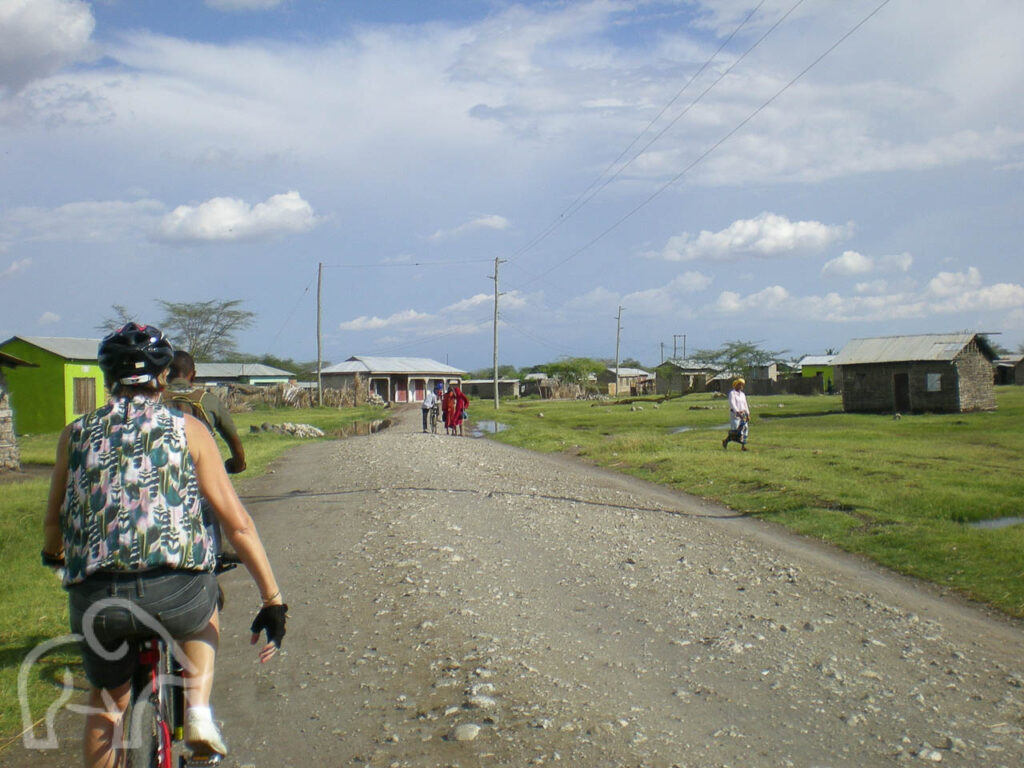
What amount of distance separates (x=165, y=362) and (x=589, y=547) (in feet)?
22.2

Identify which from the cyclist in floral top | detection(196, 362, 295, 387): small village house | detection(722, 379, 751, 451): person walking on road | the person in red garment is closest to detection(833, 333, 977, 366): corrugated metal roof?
the person in red garment

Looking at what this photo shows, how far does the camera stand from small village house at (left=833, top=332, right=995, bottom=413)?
41469mm

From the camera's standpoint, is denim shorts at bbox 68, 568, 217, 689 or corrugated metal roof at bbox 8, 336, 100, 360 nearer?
denim shorts at bbox 68, 568, 217, 689

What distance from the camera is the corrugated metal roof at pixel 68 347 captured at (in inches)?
1277

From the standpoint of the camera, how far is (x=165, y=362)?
3.29 meters

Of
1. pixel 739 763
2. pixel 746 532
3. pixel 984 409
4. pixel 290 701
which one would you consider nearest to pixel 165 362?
pixel 290 701

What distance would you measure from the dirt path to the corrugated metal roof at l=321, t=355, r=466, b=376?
64.3 metres

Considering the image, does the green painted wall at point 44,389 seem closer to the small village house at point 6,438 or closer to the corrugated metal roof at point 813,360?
the small village house at point 6,438

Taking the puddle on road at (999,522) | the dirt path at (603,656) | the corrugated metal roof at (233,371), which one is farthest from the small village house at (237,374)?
the dirt path at (603,656)

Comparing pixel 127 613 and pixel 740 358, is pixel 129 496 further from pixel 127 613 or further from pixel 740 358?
pixel 740 358

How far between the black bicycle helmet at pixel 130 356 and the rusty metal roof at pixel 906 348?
43.2 meters

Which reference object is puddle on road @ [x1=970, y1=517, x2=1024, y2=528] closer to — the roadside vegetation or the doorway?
the roadside vegetation

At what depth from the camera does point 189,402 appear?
5609 millimetres

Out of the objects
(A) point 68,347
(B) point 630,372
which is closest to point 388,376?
(A) point 68,347
